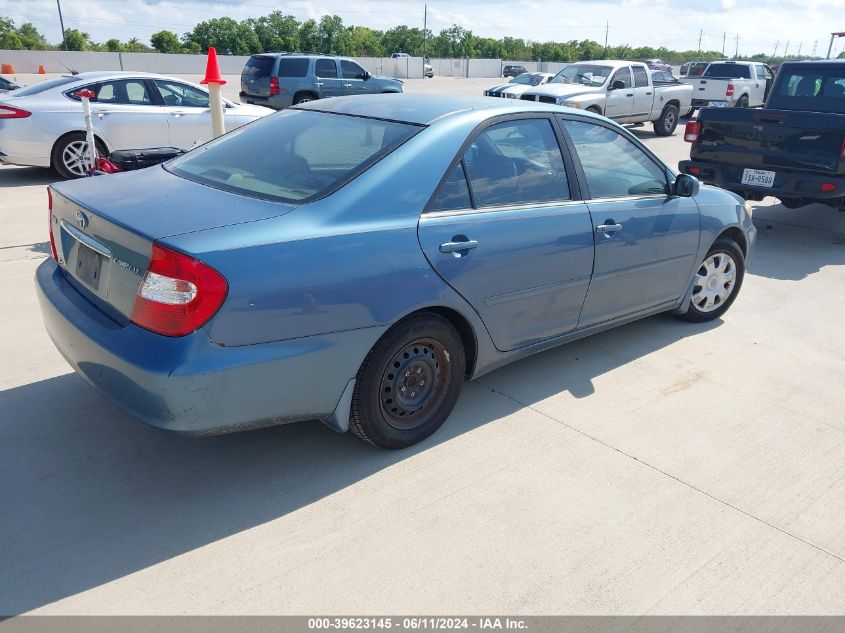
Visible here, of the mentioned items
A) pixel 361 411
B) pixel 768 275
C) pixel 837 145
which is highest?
pixel 837 145

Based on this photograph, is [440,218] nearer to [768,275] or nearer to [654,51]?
[768,275]

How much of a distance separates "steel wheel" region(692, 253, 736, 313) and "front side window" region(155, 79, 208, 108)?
7.80 metres

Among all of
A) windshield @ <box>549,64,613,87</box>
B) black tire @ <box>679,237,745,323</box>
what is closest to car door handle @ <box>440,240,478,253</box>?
black tire @ <box>679,237,745,323</box>

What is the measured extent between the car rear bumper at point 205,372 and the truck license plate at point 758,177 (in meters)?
6.28

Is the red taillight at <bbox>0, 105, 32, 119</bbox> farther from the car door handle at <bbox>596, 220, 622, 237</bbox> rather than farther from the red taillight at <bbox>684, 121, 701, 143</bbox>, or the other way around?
the red taillight at <bbox>684, 121, 701, 143</bbox>

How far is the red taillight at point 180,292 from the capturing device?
2.66 metres

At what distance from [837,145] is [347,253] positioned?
6462mm

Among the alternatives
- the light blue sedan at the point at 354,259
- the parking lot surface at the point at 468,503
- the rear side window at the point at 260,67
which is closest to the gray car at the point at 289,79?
the rear side window at the point at 260,67

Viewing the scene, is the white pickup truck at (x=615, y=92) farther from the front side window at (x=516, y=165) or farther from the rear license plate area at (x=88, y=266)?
the rear license plate area at (x=88, y=266)

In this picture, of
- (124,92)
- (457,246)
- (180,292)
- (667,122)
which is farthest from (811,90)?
(667,122)

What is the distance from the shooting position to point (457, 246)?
3.37 m

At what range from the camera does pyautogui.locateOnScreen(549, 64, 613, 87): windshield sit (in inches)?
655

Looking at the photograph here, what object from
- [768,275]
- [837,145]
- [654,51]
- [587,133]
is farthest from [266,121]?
[654,51]

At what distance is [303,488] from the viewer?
10.6 feet
